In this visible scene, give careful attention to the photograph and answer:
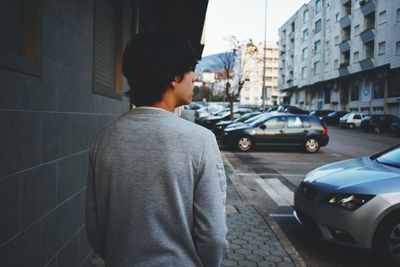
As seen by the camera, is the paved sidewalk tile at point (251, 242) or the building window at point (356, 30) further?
the building window at point (356, 30)

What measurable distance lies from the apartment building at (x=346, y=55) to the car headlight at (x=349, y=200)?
3338 centimetres

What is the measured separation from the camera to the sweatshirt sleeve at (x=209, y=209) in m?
1.44

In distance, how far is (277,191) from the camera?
28.0 feet

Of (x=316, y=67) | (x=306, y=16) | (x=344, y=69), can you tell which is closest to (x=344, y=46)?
(x=344, y=69)

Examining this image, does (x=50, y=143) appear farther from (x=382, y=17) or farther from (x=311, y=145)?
(x=382, y=17)

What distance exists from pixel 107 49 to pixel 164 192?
12.7 ft

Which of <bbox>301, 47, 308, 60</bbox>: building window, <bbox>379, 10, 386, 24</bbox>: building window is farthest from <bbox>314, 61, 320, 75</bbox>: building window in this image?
<bbox>379, 10, 386, 24</bbox>: building window

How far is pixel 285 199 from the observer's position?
7793mm

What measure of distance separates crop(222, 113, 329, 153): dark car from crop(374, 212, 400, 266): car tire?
1163 cm

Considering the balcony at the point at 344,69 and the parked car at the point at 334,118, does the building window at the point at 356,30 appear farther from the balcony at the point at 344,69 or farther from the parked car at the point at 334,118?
the parked car at the point at 334,118

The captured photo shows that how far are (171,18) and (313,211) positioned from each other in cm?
570

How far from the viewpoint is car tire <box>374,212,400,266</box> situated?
4.30m

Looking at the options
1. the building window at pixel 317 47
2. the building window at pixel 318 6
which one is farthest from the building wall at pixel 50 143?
the building window at pixel 318 6

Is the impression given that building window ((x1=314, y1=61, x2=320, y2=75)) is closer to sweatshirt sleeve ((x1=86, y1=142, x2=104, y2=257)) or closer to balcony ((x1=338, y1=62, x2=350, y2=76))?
balcony ((x1=338, y1=62, x2=350, y2=76))
